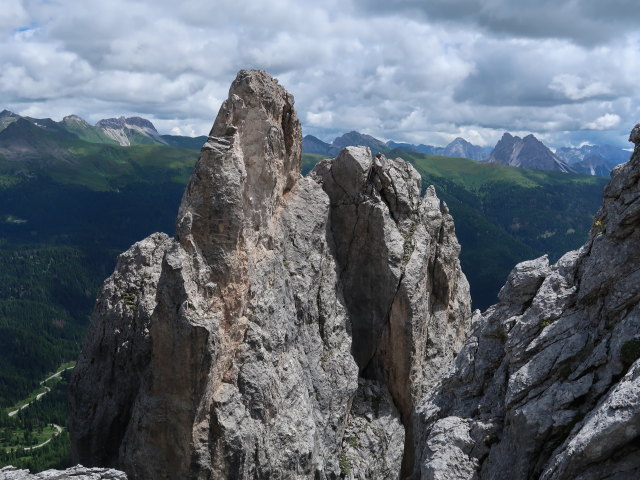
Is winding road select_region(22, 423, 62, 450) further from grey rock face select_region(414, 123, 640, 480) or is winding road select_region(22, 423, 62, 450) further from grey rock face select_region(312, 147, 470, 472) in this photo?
grey rock face select_region(414, 123, 640, 480)

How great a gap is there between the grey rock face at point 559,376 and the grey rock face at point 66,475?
12.7 meters

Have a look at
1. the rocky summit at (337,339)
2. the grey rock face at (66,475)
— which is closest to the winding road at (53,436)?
the rocky summit at (337,339)

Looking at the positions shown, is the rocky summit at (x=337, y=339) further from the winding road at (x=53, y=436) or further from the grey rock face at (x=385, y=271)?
the winding road at (x=53, y=436)

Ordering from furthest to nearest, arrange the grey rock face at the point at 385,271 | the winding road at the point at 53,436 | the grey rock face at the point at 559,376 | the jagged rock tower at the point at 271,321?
the winding road at the point at 53,436, the grey rock face at the point at 385,271, the jagged rock tower at the point at 271,321, the grey rock face at the point at 559,376

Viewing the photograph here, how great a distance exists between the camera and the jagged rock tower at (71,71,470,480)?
36844 millimetres

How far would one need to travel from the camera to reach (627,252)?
21953 millimetres

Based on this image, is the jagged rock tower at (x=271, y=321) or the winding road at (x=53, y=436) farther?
the winding road at (x=53, y=436)

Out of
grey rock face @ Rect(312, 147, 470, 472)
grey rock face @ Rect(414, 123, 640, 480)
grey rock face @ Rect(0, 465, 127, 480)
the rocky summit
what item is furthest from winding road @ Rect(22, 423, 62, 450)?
grey rock face @ Rect(414, 123, 640, 480)

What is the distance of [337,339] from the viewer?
52031mm

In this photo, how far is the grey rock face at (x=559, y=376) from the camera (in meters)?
17.5

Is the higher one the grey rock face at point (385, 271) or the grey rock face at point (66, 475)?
the grey rock face at point (385, 271)

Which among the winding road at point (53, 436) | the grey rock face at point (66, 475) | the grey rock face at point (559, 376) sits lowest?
the winding road at point (53, 436)

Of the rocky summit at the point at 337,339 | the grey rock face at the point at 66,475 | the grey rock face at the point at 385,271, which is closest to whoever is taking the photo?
the rocky summit at the point at 337,339

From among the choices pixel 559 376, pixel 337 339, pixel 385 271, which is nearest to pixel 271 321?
pixel 337 339
